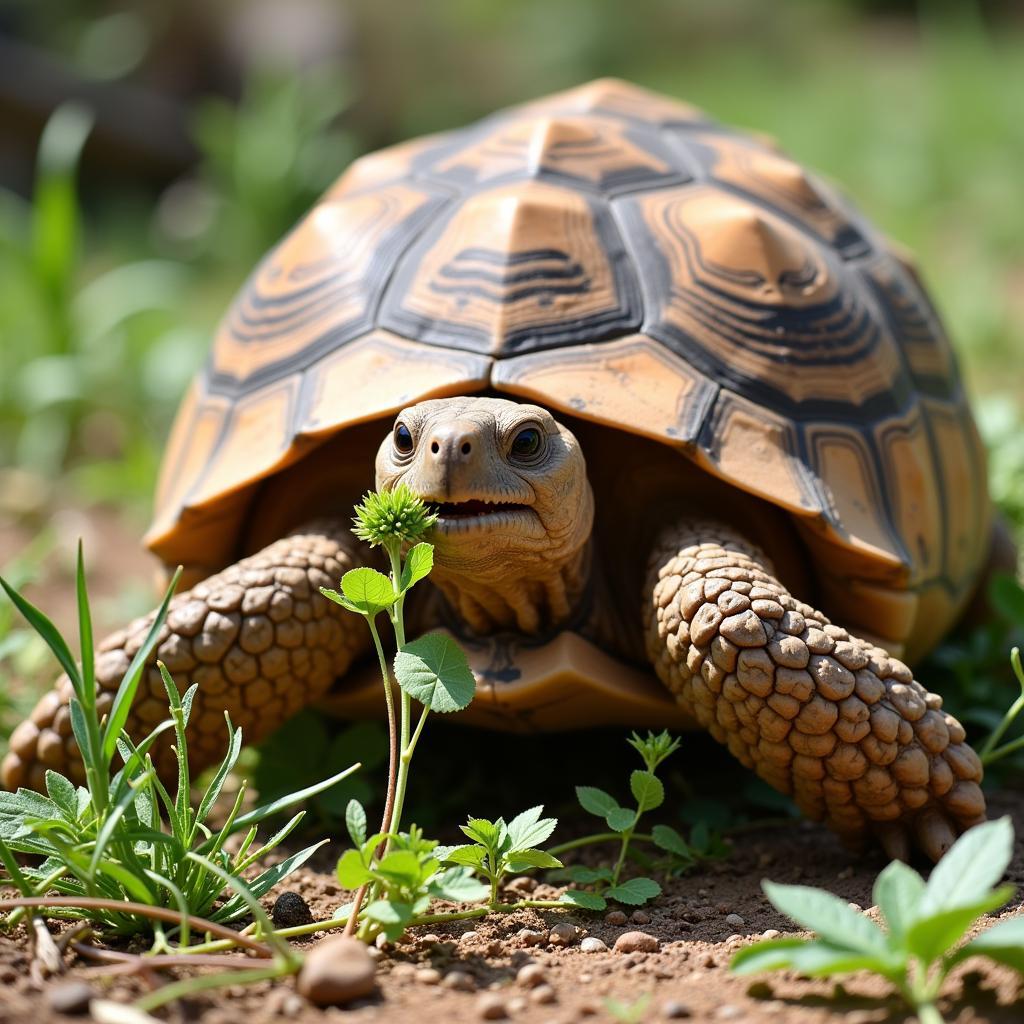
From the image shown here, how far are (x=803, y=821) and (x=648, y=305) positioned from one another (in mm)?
1095

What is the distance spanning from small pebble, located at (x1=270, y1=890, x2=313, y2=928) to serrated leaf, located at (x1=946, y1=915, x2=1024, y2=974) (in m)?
0.99

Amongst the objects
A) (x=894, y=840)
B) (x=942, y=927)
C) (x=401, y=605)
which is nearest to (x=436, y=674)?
(x=401, y=605)

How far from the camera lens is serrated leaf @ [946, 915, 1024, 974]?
1537 millimetres

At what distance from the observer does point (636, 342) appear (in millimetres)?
2592

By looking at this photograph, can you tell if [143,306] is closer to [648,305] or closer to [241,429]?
[241,429]

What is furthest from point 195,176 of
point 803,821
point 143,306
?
point 803,821

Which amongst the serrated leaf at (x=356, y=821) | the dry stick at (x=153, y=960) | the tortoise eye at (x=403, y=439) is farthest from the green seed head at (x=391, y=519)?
the dry stick at (x=153, y=960)

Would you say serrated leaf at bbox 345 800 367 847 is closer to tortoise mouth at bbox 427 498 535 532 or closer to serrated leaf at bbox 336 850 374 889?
serrated leaf at bbox 336 850 374 889

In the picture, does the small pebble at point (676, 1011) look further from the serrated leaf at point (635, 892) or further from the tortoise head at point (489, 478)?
the tortoise head at point (489, 478)

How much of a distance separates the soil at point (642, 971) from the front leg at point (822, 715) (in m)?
0.13

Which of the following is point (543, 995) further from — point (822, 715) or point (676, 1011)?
point (822, 715)

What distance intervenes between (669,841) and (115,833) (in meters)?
0.95

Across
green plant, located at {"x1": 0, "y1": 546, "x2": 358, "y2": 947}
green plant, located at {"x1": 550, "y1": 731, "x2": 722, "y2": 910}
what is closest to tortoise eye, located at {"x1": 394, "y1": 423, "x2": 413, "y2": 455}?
green plant, located at {"x1": 0, "y1": 546, "x2": 358, "y2": 947}

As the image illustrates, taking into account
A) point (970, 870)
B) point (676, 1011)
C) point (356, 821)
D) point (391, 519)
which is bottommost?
point (676, 1011)
